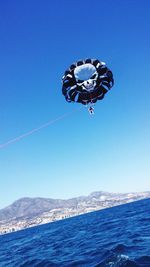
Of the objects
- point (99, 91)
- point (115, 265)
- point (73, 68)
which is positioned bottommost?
point (115, 265)

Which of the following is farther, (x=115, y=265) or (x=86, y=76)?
(x=115, y=265)

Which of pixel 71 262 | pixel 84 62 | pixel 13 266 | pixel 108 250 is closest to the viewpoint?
pixel 84 62

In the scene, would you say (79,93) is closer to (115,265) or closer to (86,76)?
(86,76)

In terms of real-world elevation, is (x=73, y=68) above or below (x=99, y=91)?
above

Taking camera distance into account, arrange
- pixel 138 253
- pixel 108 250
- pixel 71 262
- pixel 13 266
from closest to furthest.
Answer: pixel 138 253
pixel 71 262
pixel 108 250
pixel 13 266

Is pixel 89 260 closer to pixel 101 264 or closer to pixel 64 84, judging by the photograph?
pixel 101 264

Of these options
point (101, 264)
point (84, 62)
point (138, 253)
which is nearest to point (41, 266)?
point (101, 264)
